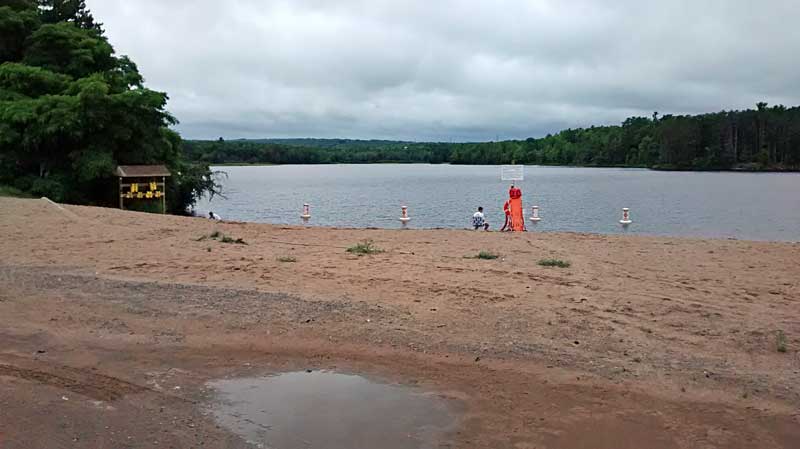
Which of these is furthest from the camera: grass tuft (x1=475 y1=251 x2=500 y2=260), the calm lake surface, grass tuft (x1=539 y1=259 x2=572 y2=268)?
the calm lake surface

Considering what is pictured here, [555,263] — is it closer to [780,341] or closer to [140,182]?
[780,341]

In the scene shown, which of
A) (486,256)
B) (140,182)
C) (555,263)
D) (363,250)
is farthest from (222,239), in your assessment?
(140,182)

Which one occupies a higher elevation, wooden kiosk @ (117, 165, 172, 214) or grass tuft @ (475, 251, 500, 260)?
wooden kiosk @ (117, 165, 172, 214)

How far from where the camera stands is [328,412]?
5191 millimetres

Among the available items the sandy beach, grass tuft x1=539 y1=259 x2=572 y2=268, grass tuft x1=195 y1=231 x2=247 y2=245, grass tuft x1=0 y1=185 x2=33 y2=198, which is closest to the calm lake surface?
grass tuft x1=0 y1=185 x2=33 y2=198

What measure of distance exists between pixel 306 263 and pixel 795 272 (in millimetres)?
8382

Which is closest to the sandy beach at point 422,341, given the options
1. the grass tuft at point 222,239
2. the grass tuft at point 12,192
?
the grass tuft at point 222,239

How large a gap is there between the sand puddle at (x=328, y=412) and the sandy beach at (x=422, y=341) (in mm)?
175

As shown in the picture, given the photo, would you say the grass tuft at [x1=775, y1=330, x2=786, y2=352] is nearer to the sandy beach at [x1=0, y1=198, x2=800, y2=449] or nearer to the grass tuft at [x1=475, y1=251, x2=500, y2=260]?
the sandy beach at [x1=0, y1=198, x2=800, y2=449]

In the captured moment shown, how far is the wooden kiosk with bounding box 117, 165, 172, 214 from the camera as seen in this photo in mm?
28078

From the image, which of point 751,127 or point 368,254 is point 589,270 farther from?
point 751,127

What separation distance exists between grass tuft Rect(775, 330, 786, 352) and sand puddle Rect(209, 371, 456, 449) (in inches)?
138

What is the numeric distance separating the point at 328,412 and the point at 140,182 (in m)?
26.4

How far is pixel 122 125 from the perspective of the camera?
29.6 meters
